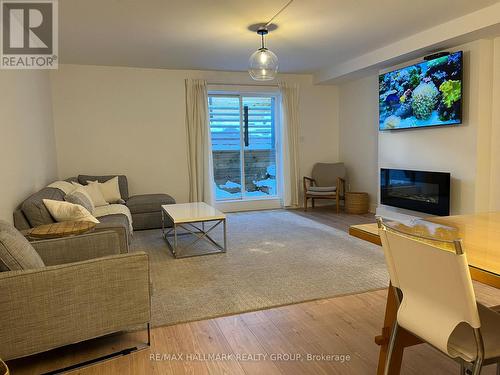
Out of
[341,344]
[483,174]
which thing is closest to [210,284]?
[341,344]

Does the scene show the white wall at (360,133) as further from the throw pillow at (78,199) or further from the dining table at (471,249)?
the throw pillow at (78,199)

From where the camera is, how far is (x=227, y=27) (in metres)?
4.04

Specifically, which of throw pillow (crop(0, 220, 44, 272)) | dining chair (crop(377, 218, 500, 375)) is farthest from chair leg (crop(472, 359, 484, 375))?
throw pillow (crop(0, 220, 44, 272))

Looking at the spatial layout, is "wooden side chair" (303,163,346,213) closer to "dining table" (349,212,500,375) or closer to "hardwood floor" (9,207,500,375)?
"hardwood floor" (9,207,500,375)

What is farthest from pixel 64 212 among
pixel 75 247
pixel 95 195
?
pixel 95 195

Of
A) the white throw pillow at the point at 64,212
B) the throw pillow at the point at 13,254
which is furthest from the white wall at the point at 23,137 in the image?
the throw pillow at the point at 13,254

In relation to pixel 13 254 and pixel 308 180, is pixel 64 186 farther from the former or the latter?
pixel 308 180

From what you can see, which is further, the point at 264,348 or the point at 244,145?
the point at 244,145

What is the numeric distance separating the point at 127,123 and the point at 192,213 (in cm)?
275

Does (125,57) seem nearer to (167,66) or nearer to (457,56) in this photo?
(167,66)

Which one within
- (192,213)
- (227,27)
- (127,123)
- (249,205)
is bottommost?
(249,205)

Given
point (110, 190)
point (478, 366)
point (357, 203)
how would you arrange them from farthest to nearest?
point (357, 203) < point (110, 190) < point (478, 366)

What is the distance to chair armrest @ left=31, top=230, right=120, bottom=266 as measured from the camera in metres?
2.29

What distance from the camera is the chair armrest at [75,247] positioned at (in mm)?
2295
